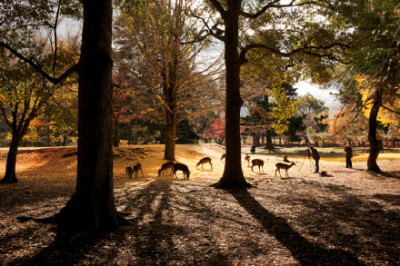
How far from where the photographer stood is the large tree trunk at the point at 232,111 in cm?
830

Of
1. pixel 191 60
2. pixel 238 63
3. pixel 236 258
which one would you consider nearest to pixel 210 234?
pixel 236 258

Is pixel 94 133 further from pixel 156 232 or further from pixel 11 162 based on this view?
pixel 11 162

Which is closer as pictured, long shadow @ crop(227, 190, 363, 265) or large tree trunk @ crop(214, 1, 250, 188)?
long shadow @ crop(227, 190, 363, 265)

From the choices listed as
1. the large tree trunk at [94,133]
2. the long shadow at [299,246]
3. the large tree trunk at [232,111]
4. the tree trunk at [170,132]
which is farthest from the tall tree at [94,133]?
the tree trunk at [170,132]

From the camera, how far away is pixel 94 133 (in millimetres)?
3916

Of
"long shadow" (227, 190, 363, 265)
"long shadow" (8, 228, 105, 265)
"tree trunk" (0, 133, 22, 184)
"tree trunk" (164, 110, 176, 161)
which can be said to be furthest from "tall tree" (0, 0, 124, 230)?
"tree trunk" (164, 110, 176, 161)

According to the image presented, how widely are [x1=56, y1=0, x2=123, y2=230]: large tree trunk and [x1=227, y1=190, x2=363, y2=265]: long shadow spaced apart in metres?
2.84

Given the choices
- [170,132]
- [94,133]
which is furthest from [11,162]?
[94,133]

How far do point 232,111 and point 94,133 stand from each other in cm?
535

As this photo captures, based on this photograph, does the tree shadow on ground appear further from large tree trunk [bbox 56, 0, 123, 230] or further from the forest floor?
large tree trunk [bbox 56, 0, 123, 230]

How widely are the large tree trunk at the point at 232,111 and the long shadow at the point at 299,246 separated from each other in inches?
110

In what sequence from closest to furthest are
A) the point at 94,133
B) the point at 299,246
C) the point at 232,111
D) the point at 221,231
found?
the point at 299,246 < the point at 94,133 < the point at 221,231 < the point at 232,111

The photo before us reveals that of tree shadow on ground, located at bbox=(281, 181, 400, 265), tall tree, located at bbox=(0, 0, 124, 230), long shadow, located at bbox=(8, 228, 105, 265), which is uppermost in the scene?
tall tree, located at bbox=(0, 0, 124, 230)

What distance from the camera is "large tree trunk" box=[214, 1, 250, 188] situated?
830 centimetres
